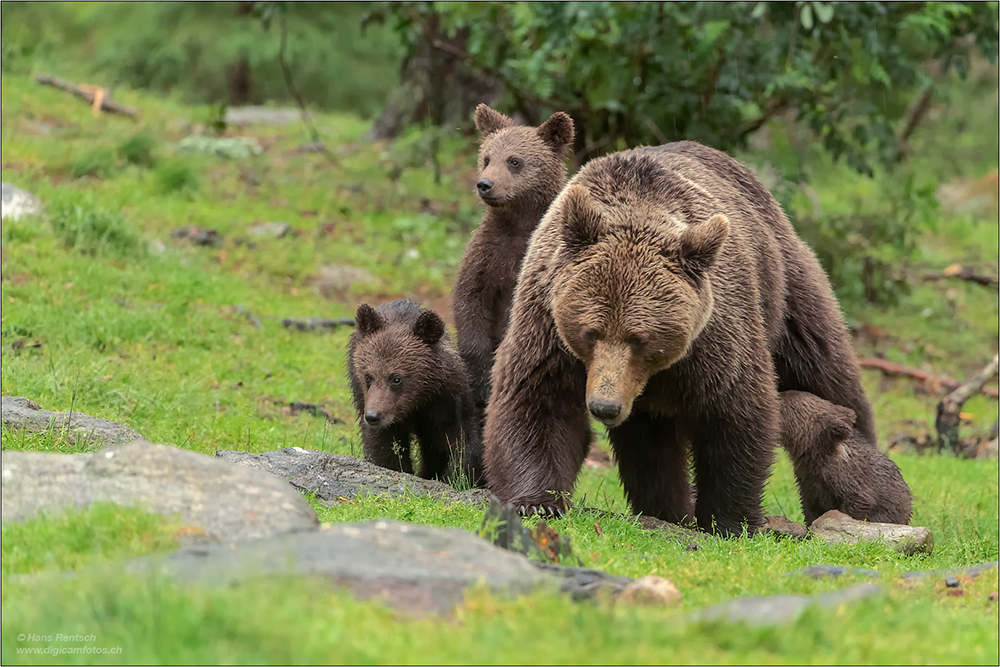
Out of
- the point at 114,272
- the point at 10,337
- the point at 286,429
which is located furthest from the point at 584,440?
the point at 114,272

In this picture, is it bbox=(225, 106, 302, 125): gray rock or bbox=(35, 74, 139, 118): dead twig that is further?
bbox=(225, 106, 302, 125): gray rock

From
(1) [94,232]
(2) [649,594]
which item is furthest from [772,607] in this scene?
(1) [94,232]

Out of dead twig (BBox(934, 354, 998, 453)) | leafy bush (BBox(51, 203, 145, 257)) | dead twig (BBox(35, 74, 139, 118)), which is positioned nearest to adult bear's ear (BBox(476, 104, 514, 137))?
leafy bush (BBox(51, 203, 145, 257))

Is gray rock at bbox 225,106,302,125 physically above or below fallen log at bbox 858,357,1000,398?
above

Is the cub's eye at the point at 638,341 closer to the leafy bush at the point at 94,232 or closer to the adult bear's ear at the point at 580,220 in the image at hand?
the adult bear's ear at the point at 580,220

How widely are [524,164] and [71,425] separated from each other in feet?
11.9

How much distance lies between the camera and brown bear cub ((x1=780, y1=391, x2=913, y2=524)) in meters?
7.77

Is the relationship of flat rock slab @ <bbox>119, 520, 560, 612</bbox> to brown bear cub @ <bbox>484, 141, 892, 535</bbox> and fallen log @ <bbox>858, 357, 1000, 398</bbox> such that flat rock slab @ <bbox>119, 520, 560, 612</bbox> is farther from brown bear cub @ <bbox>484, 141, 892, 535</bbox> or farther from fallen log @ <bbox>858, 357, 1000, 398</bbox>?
fallen log @ <bbox>858, 357, 1000, 398</bbox>

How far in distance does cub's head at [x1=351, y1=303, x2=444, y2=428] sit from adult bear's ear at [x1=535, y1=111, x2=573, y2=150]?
164 centimetres

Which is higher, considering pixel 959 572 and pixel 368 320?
pixel 959 572

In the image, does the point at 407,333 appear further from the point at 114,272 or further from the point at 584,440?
the point at 114,272

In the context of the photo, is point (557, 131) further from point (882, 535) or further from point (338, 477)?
point (882, 535)

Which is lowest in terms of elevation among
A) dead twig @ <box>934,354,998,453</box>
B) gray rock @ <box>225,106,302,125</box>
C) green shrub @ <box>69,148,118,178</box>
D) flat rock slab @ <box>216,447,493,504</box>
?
dead twig @ <box>934,354,998,453</box>

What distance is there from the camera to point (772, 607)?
3.89 meters
